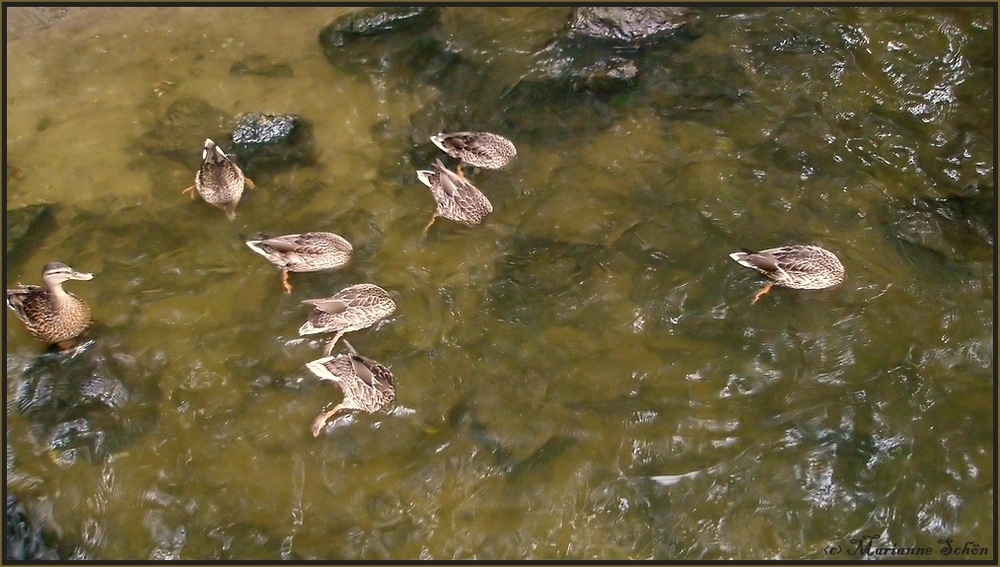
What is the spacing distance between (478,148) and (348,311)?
2028 millimetres

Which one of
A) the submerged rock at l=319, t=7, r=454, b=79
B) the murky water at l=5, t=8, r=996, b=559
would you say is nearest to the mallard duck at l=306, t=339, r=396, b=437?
the murky water at l=5, t=8, r=996, b=559

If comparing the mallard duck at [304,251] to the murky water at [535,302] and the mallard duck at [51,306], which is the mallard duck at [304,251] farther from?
the mallard duck at [51,306]

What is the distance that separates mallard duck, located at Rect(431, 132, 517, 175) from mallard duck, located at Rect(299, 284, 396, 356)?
1613 millimetres

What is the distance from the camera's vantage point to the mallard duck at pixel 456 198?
5.73 m

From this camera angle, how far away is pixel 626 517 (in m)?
4.48

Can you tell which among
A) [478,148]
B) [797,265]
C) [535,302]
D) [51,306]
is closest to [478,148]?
[478,148]

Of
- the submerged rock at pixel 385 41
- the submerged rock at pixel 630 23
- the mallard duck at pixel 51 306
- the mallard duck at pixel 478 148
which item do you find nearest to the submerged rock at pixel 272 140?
the submerged rock at pixel 385 41

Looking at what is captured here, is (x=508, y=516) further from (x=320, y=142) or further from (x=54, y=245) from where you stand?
(x=54, y=245)

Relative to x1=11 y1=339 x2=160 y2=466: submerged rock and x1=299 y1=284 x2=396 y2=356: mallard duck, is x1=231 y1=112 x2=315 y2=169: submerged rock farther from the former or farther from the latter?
x1=11 y1=339 x2=160 y2=466: submerged rock

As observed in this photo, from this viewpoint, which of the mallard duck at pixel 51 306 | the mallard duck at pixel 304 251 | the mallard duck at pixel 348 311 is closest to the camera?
the mallard duck at pixel 51 306

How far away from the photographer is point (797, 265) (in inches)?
204

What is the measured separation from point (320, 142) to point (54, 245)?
255cm

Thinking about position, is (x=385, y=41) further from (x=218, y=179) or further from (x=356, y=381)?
(x=356, y=381)

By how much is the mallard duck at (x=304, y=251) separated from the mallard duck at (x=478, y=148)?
1382 mm
